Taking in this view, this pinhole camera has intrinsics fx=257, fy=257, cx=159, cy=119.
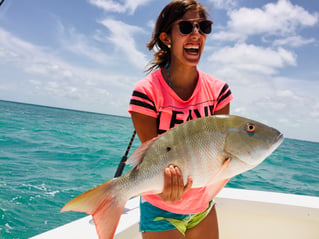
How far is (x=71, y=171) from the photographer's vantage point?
10.7 m

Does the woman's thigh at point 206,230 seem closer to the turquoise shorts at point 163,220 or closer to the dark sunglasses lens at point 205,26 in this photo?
the turquoise shorts at point 163,220

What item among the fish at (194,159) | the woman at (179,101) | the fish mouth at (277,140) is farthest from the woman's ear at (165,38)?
the fish mouth at (277,140)

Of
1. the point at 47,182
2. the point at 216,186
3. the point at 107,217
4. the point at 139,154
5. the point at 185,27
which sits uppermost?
the point at 185,27

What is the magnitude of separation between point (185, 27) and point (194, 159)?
93cm

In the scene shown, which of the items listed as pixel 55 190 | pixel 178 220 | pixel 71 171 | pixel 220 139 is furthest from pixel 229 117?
pixel 71 171

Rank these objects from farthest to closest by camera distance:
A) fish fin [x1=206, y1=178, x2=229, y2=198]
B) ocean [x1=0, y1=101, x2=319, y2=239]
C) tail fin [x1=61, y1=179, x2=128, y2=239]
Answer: ocean [x1=0, y1=101, x2=319, y2=239]
fish fin [x1=206, y1=178, x2=229, y2=198]
tail fin [x1=61, y1=179, x2=128, y2=239]

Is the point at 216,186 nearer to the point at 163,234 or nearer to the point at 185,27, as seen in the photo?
the point at 163,234

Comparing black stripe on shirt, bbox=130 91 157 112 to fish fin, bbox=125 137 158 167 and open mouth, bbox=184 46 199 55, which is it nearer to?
fish fin, bbox=125 137 158 167

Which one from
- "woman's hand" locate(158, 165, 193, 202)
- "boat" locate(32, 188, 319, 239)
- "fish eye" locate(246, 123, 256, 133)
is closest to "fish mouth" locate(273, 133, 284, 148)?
"fish eye" locate(246, 123, 256, 133)

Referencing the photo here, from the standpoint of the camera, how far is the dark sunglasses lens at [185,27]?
172cm

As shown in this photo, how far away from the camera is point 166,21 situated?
72.8 inches

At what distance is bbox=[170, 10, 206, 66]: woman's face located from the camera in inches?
67.9

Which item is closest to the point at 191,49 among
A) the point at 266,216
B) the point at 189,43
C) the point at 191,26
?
the point at 189,43

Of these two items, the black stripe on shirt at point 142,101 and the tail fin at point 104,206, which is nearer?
the tail fin at point 104,206
